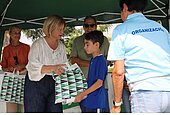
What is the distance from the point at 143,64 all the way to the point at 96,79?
91cm

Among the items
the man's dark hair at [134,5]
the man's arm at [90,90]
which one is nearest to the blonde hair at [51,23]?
the man's arm at [90,90]

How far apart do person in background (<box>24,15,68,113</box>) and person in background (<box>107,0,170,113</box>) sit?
2.90 ft

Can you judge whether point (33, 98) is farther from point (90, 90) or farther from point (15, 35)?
point (15, 35)

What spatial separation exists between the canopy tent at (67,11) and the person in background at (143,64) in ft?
10.4

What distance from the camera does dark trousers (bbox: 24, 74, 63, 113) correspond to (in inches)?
111

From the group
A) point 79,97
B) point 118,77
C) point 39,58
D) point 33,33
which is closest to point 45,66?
point 39,58

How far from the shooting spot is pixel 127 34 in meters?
1.97

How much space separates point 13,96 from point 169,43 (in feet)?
6.04

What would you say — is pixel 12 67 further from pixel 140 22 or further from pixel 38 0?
pixel 140 22

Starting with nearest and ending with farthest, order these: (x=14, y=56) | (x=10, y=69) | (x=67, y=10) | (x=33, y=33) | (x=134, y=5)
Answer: (x=134, y=5), (x=10, y=69), (x=14, y=56), (x=67, y=10), (x=33, y=33)

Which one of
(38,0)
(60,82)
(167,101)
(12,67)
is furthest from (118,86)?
(38,0)

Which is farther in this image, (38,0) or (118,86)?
(38,0)

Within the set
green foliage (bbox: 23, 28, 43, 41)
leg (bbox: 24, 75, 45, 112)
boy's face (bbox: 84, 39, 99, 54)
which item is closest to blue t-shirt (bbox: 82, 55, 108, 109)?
boy's face (bbox: 84, 39, 99, 54)

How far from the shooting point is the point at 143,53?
1.96 m
